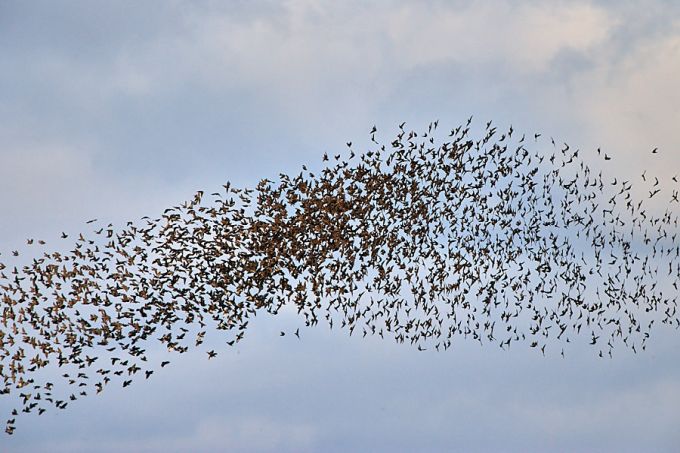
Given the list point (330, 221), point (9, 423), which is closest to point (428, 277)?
point (330, 221)

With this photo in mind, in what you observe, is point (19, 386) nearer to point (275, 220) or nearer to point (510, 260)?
point (275, 220)

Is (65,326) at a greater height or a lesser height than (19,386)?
greater

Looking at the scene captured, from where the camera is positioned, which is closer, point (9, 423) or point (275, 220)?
point (9, 423)

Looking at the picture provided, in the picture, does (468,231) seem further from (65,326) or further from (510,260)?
(65,326)

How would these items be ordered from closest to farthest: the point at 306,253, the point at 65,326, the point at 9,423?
the point at 9,423 < the point at 65,326 < the point at 306,253

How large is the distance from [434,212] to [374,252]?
1735 mm

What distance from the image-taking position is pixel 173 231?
18.9 meters

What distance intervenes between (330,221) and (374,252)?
117 cm

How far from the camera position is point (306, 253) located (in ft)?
61.3

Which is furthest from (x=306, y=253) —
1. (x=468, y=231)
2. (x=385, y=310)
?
(x=468, y=231)

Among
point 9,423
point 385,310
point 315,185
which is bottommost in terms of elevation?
point 9,423

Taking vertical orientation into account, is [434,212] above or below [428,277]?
above

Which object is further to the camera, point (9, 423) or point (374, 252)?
point (374, 252)

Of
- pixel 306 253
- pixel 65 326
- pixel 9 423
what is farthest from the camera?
pixel 306 253
